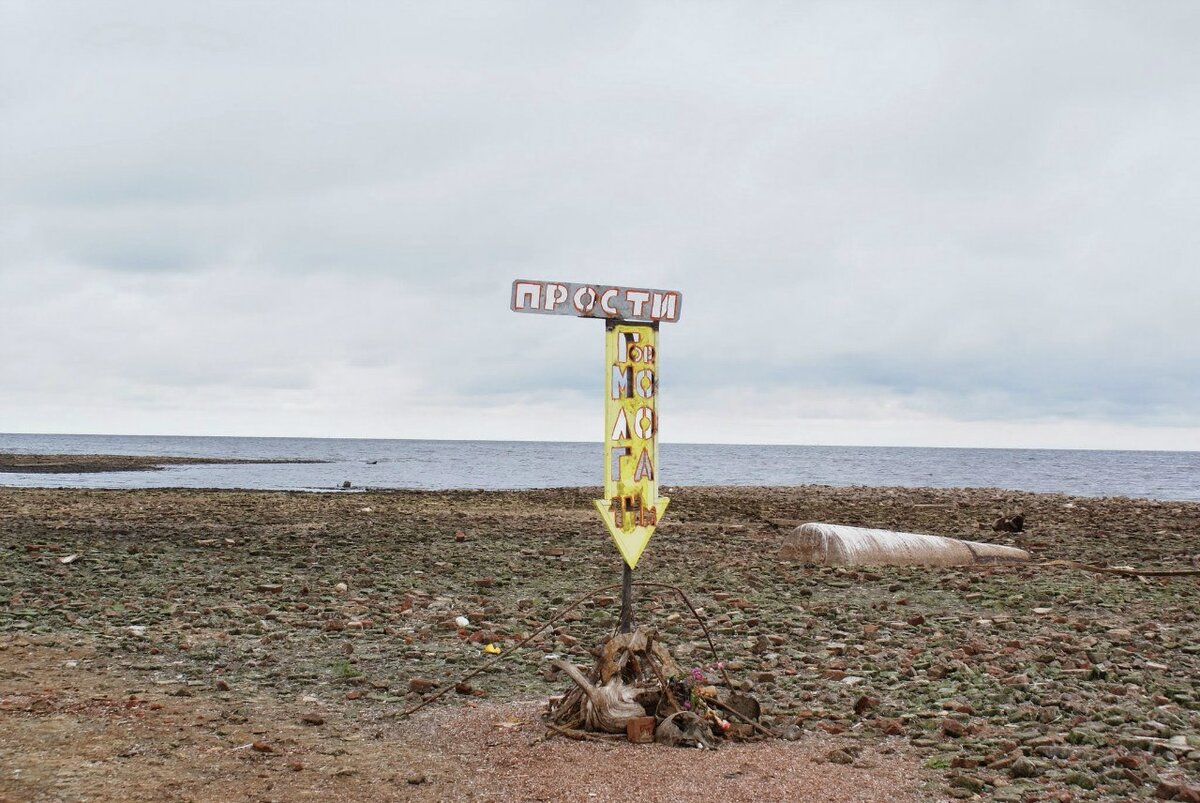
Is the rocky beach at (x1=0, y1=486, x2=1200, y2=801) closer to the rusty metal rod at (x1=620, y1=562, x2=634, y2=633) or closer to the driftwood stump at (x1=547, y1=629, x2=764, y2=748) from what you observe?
the driftwood stump at (x1=547, y1=629, x2=764, y2=748)

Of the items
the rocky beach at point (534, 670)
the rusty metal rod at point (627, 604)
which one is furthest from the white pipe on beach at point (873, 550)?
the rusty metal rod at point (627, 604)

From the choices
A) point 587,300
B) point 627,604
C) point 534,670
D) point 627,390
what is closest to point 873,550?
point 534,670

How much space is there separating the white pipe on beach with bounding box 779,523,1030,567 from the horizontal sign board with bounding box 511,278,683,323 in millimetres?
10274

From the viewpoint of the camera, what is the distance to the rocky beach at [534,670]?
20.9 feet

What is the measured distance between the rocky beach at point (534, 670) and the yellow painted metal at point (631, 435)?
1683mm

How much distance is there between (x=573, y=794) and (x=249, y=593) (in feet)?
29.4

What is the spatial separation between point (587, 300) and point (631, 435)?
3.68 feet

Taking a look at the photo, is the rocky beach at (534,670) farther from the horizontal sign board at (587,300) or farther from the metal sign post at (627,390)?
the horizontal sign board at (587,300)

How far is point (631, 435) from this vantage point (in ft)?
24.8

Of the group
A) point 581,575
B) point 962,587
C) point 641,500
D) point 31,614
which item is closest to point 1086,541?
point 962,587

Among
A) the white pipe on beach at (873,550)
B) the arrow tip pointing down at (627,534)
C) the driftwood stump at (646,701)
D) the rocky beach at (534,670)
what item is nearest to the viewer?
the rocky beach at (534,670)

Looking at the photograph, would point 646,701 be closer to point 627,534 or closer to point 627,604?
point 627,604

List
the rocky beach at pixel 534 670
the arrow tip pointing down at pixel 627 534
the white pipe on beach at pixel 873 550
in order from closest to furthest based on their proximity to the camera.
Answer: the rocky beach at pixel 534 670
the arrow tip pointing down at pixel 627 534
the white pipe on beach at pixel 873 550

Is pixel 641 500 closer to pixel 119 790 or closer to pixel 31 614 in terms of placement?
pixel 119 790
